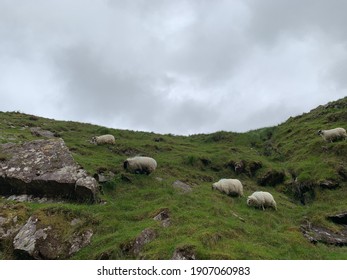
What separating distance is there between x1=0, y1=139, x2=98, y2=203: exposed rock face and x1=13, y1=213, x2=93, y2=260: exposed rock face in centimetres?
304

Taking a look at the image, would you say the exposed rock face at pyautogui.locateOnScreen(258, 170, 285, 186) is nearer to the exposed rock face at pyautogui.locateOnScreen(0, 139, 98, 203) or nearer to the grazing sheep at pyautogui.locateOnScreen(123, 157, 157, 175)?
the grazing sheep at pyautogui.locateOnScreen(123, 157, 157, 175)

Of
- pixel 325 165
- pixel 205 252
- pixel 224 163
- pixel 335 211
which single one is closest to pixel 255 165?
pixel 224 163

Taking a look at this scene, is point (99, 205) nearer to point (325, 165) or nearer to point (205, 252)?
point (205, 252)

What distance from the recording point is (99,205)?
2103cm

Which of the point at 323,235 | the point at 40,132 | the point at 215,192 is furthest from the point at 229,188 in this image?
the point at 40,132

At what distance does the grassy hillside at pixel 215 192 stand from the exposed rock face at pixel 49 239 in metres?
0.53

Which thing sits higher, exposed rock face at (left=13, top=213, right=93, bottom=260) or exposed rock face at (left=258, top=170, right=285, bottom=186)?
exposed rock face at (left=258, top=170, right=285, bottom=186)

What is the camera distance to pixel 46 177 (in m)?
22.1

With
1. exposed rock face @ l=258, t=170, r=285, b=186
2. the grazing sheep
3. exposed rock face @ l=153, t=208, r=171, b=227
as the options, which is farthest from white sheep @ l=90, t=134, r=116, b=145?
exposed rock face @ l=153, t=208, r=171, b=227

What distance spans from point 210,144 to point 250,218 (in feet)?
74.9

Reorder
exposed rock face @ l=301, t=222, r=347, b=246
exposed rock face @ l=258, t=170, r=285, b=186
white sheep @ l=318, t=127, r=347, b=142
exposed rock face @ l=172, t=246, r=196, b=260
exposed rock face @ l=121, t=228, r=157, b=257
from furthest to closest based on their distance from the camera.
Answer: white sheep @ l=318, t=127, r=347, b=142 < exposed rock face @ l=258, t=170, r=285, b=186 < exposed rock face @ l=301, t=222, r=347, b=246 < exposed rock face @ l=121, t=228, r=157, b=257 < exposed rock face @ l=172, t=246, r=196, b=260

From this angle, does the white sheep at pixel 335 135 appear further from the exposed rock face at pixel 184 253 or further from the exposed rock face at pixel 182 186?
the exposed rock face at pixel 184 253

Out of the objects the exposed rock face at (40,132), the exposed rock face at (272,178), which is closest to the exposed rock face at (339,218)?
the exposed rock face at (272,178)

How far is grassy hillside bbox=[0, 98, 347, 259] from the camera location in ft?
53.6
